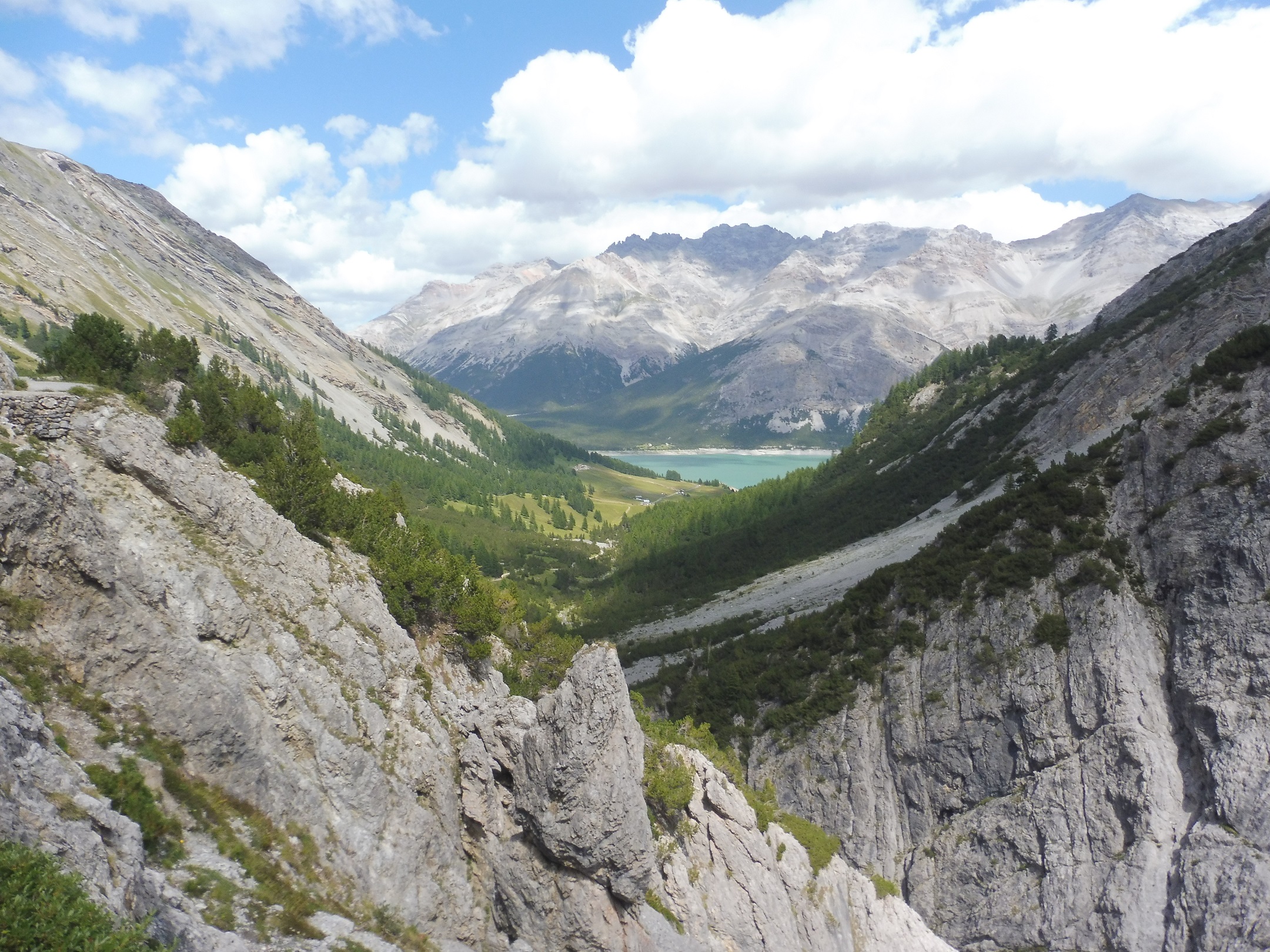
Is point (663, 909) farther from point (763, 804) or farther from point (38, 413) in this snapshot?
point (38, 413)

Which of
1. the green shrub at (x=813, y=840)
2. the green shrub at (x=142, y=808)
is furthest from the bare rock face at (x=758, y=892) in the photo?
the green shrub at (x=142, y=808)

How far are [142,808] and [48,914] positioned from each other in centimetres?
611

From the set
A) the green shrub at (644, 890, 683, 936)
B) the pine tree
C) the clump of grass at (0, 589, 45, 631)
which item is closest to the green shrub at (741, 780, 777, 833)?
the green shrub at (644, 890, 683, 936)

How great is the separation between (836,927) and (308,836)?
80.8 feet

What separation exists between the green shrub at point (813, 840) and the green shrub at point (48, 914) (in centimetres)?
2951

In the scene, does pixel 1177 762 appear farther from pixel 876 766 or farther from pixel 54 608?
pixel 54 608

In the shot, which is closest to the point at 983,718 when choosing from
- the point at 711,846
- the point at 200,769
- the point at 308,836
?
the point at 711,846

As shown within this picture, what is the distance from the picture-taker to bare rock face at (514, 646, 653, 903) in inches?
891

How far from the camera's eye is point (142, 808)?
15.3 meters

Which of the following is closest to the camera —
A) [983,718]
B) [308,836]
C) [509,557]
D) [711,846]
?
[308,836]

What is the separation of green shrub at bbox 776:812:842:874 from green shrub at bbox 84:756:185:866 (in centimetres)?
2688

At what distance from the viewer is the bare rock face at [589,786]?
74.2ft

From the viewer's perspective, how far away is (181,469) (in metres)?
23.0

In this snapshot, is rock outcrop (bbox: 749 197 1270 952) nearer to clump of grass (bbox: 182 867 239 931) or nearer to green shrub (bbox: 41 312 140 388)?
clump of grass (bbox: 182 867 239 931)
